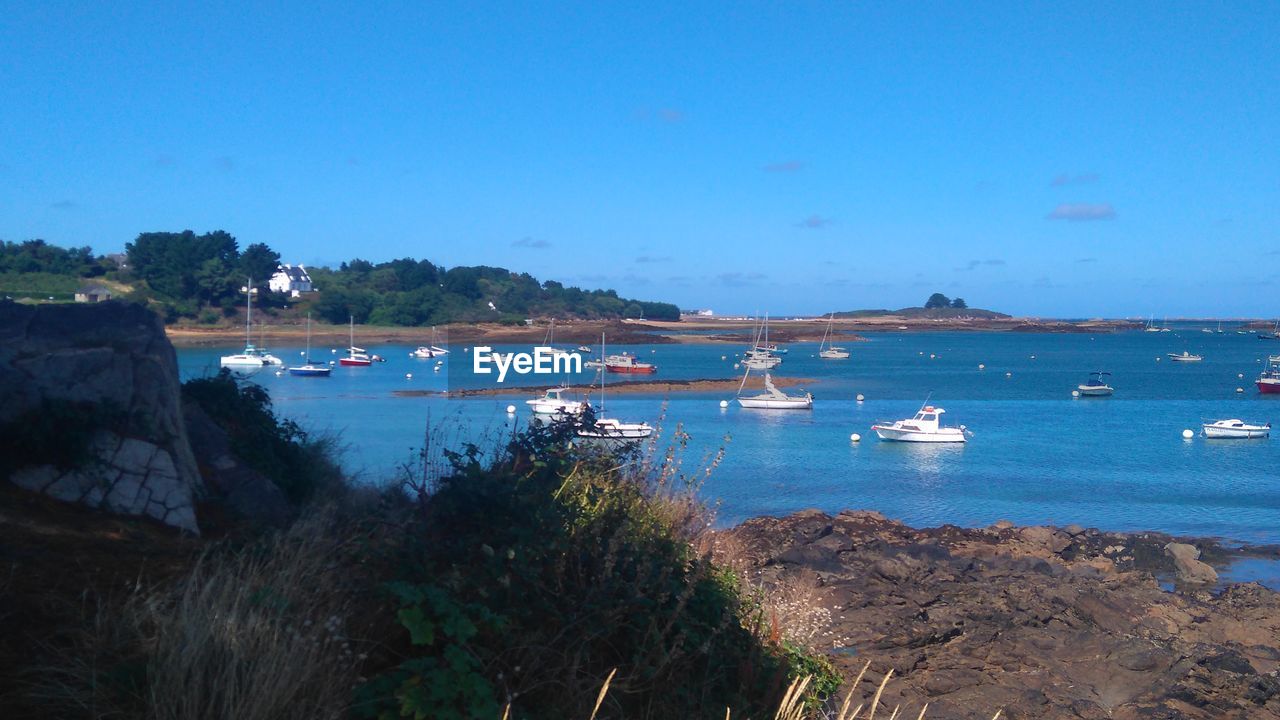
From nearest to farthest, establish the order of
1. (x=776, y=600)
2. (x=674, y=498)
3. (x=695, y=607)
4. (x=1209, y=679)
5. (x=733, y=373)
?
(x=695, y=607), (x=674, y=498), (x=776, y=600), (x=1209, y=679), (x=733, y=373)

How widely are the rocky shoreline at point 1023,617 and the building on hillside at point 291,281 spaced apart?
1575 inches

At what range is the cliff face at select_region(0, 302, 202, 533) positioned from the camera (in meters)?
8.28

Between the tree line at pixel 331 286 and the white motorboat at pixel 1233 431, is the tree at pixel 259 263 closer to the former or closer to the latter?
the tree line at pixel 331 286

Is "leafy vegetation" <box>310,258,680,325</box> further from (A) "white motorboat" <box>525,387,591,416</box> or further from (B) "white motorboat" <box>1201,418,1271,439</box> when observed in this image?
(B) "white motorboat" <box>1201,418,1271,439</box>

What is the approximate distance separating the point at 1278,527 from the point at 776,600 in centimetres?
2364

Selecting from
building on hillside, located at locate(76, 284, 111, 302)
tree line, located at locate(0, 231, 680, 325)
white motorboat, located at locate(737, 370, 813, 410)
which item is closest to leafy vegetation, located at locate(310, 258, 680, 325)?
tree line, located at locate(0, 231, 680, 325)

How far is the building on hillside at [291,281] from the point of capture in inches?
2213

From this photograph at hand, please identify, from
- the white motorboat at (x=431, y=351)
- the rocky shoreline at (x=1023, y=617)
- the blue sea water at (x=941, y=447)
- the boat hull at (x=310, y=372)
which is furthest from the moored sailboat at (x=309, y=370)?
the rocky shoreline at (x=1023, y=617)

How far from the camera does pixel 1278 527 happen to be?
26.7 meters

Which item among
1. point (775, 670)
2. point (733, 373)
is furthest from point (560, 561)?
point (733, 373)

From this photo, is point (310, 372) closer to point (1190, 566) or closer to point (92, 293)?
point (92, 293)

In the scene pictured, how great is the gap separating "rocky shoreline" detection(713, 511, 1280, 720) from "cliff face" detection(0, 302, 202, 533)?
15.9 feet

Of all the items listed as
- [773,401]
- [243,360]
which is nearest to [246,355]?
[243,360]

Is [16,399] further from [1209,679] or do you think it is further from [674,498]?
[1209,679]
